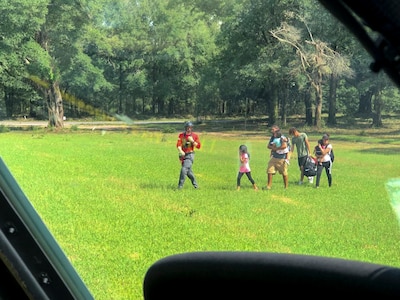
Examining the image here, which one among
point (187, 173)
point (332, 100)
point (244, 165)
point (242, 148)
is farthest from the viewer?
point (187, 173)

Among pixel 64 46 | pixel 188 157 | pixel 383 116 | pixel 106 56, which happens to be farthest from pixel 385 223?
pixel 64 46

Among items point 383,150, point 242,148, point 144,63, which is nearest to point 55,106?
point 144,63

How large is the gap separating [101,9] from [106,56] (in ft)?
0.41

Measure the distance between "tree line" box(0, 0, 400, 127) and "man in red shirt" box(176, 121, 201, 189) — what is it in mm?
66

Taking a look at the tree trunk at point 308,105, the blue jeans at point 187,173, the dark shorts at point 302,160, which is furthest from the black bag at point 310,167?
the blue jeans at point 187,173

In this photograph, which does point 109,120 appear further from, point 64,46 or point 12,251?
point 12,251

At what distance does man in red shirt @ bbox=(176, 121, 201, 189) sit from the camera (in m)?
1.59

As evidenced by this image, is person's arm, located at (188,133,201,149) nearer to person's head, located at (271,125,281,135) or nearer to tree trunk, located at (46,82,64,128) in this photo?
person's head, located at (271,125,281,135)

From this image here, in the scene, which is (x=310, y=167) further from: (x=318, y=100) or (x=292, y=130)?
(x=318, y=100)

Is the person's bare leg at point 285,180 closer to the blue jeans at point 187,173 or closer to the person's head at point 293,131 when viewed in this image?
the person's head at point 293,131

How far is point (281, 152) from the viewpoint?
1357mm

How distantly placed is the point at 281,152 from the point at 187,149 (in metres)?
0.45

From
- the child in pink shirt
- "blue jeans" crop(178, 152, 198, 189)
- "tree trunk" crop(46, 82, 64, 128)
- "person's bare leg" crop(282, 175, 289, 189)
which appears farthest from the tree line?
"blue jeans" crop(178, 152, 198, 189)

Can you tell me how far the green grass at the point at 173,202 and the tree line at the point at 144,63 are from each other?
0.09 metres
